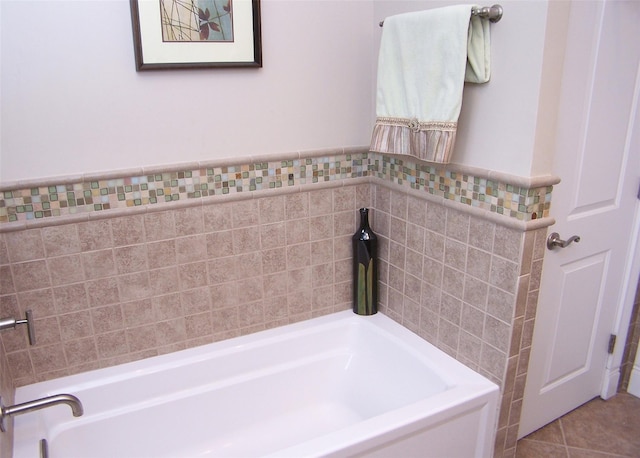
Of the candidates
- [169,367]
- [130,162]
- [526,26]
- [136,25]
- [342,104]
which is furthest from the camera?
[342,104]

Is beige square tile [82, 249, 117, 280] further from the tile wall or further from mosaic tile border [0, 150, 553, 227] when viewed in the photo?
mosaic tile border [0, 150, 553, 227]

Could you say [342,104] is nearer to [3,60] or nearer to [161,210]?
[161,210]

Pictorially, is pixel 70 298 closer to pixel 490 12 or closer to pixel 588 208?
pixel 490 12

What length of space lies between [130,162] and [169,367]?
2.48ft

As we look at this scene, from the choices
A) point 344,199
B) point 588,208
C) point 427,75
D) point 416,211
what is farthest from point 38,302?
point 588,208

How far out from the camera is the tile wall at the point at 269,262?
1.58 meters

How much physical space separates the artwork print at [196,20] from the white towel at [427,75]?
555 mm

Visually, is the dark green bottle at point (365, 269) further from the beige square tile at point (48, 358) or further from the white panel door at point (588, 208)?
the beige square tile at point (48, 358)

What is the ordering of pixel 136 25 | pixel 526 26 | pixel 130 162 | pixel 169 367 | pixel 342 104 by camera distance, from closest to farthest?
pixel 526 26, pixel 136 25, pixel 130 162, pixel 169 367, pixel 342 104

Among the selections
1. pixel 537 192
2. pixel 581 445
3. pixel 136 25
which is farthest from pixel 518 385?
pixel 136 25

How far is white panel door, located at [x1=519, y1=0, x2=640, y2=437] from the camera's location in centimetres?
152

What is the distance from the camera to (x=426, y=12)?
5.18 feet

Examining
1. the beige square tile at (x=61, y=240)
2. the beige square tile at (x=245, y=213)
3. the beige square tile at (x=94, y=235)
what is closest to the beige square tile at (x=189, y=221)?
the beige square tile at (x=245, y=213)

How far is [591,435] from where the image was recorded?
1.97m
